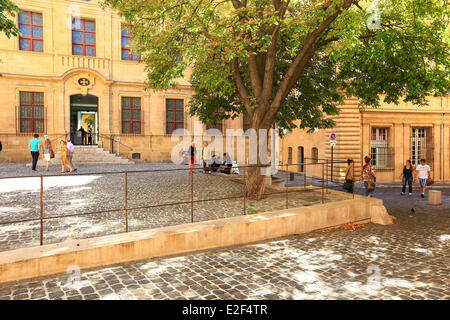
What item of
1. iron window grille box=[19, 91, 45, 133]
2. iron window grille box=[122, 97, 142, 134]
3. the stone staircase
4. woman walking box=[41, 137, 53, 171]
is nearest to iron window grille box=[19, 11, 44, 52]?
iron window grille box=[19, 91, 45, 133]

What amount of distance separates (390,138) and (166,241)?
63.3 ft

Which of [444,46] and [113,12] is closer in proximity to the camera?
[444,46]

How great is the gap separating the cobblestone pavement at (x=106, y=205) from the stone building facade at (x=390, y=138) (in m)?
9.31

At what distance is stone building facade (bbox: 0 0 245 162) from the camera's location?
2344 cm

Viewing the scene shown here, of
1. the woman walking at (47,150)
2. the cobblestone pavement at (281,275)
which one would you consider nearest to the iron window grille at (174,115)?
the woman walking at (47,150)

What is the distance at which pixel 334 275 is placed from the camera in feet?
17.1

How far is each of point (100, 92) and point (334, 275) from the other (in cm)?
2430

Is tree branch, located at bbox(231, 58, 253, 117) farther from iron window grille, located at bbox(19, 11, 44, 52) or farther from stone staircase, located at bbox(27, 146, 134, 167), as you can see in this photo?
iron window grille, located at bbox(19, 11, 44, 52)

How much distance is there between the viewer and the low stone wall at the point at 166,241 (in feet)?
16.1

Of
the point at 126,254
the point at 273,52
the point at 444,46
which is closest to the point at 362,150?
the point at 444,46

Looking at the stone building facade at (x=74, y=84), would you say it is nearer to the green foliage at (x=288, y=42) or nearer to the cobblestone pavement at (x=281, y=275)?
the green foliage at (x=288, y=42)

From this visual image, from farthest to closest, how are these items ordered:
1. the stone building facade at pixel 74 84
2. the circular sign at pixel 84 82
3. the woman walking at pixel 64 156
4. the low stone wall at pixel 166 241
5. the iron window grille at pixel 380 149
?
the circular sign at pixel 84 82, the stone building facade at pixel 74 84, the iron window grille at pixel 380 149, the woman walking at pixel 64 156, the low stone wall at pixel 166 241
